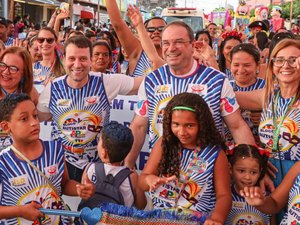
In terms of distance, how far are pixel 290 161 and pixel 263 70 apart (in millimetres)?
2306

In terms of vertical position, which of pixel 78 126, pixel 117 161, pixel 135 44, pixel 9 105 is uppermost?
pixel 135 44

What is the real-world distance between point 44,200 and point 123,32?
8.89 feet

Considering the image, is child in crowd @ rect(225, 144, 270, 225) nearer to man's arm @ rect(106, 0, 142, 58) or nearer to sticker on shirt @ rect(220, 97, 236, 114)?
sticker on shirt @ rect(220, 97, 236, 114)

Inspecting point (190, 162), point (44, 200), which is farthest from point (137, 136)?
point (44, 200)

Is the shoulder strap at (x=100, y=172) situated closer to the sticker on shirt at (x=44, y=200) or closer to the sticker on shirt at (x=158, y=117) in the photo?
the sticker on shirt at (x=44, y=200)

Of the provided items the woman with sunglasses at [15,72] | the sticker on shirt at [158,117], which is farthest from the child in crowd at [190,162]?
the woman with sunglasses at [15,72]

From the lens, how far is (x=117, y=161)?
290 cm

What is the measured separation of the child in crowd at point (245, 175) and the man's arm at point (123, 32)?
7.32 ft

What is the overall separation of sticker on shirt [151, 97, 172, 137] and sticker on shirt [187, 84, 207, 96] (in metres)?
0.20

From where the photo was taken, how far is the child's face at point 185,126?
274 cm

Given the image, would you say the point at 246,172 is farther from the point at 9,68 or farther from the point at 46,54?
the point at 46,54

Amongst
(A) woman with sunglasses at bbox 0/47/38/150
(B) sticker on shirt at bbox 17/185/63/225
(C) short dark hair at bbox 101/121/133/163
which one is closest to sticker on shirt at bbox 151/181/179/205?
(C) short dark hair at bbox 101/121/133/163

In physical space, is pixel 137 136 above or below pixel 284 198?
above

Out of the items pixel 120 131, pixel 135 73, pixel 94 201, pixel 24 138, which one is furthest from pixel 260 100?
pixel 135 73
